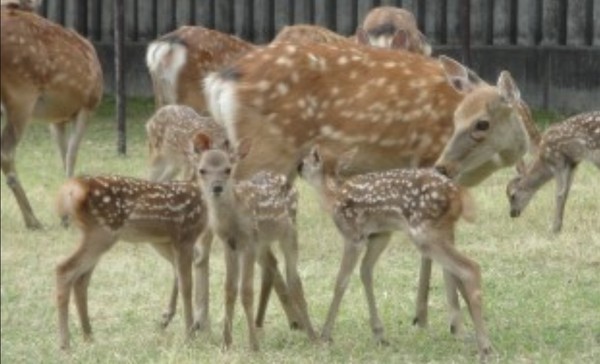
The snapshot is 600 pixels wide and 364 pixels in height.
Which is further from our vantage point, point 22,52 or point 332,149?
point 22,52

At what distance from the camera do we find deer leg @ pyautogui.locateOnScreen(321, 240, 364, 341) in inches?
329

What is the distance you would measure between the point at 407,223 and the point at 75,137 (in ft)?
15.5

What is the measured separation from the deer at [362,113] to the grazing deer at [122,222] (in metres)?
0.60

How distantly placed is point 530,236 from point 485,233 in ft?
0.97

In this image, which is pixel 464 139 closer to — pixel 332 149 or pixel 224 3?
pixel 332 149

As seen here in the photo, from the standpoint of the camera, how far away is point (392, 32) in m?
14.2

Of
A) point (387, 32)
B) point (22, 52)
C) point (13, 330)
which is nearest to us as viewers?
point (13, 330)

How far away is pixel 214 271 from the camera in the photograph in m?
10.5

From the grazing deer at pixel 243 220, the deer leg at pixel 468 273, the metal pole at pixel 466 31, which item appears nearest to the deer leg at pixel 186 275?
the grazing deer at pixel 243 220

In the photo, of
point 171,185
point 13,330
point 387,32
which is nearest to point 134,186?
point 171,185

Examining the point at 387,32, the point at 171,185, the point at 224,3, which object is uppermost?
the point at 171,185

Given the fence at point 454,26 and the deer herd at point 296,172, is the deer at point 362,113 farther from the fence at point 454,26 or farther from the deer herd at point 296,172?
the fence at point 454,26

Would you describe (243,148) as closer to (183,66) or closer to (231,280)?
(231,280)

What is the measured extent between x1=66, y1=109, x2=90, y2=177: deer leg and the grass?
10 centimetres
